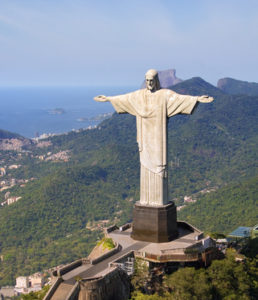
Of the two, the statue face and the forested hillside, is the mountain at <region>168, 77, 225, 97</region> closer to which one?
the forested hillside

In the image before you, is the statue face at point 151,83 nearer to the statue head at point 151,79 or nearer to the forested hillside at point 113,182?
the statue head at point 151,79

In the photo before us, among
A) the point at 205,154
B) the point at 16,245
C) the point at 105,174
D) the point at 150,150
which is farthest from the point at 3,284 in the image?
the point at 205,154

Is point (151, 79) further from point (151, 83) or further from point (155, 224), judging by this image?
point (155, 224)

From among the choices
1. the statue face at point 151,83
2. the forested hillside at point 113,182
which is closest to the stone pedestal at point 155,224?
the statue face at point 151,83

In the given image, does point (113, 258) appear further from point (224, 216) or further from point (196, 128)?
point (196, 128)

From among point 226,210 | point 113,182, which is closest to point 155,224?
point 226,210
